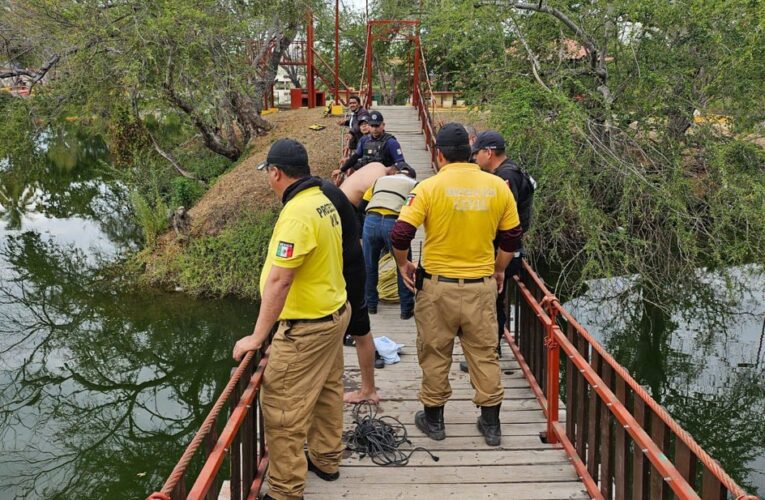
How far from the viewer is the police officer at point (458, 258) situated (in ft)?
12.3

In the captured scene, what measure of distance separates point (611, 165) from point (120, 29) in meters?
9.07

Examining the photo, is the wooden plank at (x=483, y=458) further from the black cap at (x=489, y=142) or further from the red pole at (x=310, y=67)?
the red pole at (x=310, y=67)

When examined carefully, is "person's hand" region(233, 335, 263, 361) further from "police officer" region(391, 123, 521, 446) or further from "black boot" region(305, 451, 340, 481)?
"police officer" region(391, 123, 521, 446)

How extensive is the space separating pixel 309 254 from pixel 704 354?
8.94m

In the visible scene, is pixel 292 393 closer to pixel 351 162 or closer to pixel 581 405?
pixel 581 405

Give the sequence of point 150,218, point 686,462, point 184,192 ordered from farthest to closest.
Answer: point 184,192, point 150,218, point 686,462

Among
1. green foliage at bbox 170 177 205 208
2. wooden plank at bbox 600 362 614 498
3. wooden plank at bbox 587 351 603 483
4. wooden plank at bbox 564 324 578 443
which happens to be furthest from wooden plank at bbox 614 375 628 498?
green foliage at bbox 170 177 205 208

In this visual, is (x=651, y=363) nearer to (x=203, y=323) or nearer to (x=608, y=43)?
(x=608, y=43)

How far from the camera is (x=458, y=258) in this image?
3830 millimetres

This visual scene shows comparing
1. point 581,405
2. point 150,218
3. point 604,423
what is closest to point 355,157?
point 581,405

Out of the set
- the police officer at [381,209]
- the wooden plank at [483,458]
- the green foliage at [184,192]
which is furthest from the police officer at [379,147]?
the green foliage at [184,192]

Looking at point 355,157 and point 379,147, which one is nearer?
point 379,147

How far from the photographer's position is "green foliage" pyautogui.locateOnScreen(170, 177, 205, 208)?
16.4 metres

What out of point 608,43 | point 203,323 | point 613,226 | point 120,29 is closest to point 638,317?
point 613,226
